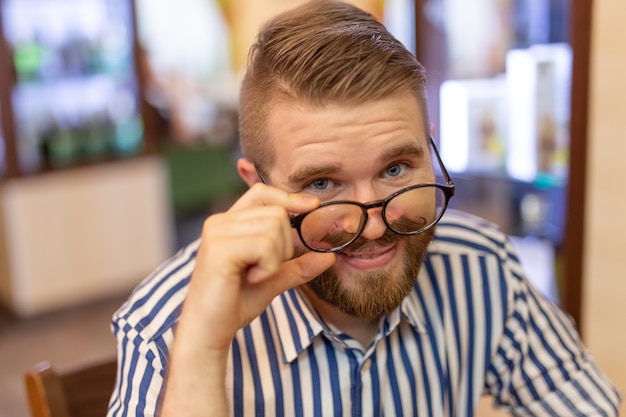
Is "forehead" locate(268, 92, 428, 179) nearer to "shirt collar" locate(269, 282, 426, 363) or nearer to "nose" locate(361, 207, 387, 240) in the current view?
"nose" locate(361, 207, 387, 240)

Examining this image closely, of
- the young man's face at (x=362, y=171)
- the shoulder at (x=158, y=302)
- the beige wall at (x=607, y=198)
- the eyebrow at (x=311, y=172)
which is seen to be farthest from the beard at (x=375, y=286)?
the beige wall at (x=607, y=198)

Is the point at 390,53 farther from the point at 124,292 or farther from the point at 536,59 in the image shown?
the point at 124,292

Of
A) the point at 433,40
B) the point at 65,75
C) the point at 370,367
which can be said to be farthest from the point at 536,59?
the point at 65,75

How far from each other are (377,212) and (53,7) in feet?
11.3

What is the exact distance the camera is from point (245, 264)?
0.95m

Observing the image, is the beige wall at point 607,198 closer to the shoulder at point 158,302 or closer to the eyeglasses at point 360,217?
the eyeglasses at point 360,217

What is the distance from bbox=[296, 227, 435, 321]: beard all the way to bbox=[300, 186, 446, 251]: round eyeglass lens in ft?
0.07

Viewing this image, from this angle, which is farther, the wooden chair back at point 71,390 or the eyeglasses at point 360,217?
the wooden chair back at point 71,390

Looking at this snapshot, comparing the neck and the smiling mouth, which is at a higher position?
the smiling mouth

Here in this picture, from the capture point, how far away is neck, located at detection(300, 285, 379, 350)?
1214 millimetres

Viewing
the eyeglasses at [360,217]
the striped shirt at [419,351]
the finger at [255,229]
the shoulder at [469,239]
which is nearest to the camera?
the finger at [255,229]

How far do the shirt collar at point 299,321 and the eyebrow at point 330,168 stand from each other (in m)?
0.22

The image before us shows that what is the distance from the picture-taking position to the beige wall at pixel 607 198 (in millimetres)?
1905

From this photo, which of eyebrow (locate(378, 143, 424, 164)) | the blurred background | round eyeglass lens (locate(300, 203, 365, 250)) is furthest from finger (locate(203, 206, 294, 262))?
the blurred background
